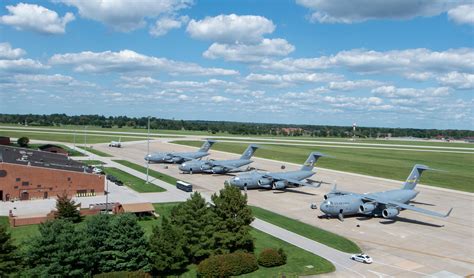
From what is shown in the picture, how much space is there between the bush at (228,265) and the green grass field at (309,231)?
42.9 feet

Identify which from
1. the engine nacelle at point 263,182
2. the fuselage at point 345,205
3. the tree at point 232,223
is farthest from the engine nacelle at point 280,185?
the tree at point 232,223

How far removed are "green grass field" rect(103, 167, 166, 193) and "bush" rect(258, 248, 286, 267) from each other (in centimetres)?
4166

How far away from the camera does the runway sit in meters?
44.3

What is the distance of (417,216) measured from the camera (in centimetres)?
6706

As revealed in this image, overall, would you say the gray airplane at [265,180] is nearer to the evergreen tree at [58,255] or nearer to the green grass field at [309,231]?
the green grass field at [309,231]

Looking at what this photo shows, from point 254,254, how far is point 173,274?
31.9ft

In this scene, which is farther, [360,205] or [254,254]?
[360,205]

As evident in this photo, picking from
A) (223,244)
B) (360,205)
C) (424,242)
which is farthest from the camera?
(360,205)

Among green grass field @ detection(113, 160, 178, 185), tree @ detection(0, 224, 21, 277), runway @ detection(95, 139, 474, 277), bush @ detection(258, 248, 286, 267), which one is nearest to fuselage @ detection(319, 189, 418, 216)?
runway @ detection(95, 139, 474, 277)

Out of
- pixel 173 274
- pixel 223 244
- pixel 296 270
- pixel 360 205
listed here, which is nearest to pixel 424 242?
pixel 360 205

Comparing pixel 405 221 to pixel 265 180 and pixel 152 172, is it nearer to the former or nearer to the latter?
pixel 265 180

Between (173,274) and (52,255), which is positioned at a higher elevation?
(52,255)

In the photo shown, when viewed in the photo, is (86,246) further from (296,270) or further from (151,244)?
(296,270)

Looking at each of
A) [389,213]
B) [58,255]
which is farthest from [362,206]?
[58,255]
